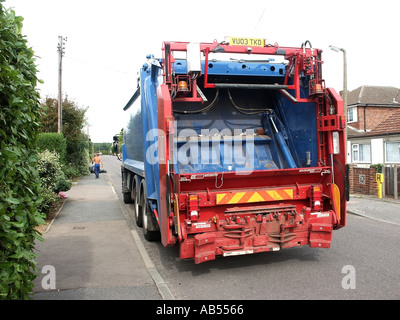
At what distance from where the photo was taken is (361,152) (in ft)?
57.3

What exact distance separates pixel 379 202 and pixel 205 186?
9.40 metres

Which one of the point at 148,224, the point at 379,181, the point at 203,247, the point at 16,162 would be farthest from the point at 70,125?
the point at 16,162

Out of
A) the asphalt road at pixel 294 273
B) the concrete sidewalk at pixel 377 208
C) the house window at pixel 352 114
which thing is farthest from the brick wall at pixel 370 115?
the asphalt road at pixel 294 273

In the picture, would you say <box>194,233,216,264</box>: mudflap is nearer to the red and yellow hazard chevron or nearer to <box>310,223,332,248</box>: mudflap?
the red and yellow hazard chevron

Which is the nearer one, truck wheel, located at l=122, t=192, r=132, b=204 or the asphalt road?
the asphalt road

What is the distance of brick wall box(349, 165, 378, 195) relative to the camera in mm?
14109

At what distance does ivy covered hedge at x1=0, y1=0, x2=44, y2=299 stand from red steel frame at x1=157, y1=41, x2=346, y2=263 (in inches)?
68.3

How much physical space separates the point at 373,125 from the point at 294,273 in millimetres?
23466

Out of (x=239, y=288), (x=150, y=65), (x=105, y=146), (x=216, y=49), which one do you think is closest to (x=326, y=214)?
(x=239, y=288)

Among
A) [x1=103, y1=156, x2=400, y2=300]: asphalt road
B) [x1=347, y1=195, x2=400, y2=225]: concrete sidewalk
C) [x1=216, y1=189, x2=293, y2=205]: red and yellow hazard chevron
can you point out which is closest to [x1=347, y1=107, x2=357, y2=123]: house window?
[x1=347, y1=195, x2=400, y2=225]: concrete sidewalk

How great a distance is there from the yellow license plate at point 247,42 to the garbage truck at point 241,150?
2cm

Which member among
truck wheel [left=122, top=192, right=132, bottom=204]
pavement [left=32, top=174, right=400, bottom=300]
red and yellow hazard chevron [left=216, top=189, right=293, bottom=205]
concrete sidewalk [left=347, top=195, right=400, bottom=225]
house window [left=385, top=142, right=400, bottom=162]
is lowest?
concrete sidewalk [left=347, top=195, right=400, bottom=225]

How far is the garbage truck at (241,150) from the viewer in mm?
4680

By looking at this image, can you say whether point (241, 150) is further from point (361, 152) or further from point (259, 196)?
point (361, 152)
